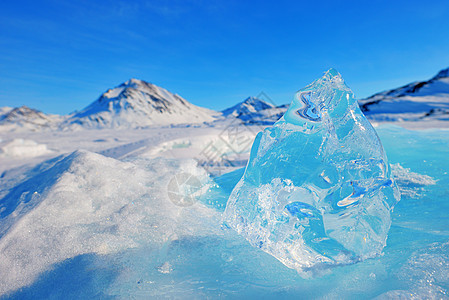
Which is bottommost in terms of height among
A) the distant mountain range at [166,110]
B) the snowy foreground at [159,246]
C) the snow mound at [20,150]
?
the snowy foreground at [159,246]

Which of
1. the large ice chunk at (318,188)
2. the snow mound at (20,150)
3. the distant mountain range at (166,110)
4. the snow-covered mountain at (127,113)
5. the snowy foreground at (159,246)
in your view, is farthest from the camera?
the snow-covered mountain at (127,113)

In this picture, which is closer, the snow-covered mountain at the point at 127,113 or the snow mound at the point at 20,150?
the snow mound at the point at 20,150

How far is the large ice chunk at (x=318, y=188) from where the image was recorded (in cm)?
168

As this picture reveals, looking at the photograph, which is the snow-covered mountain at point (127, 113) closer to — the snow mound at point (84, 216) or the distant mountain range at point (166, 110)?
the distant mountain range at point (166, 110)

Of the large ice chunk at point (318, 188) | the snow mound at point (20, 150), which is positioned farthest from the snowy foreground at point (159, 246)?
the snow mound at point (20, 150)

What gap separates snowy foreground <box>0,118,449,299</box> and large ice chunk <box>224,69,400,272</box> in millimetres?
131

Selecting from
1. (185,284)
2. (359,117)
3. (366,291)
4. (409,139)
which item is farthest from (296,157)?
(409,139)

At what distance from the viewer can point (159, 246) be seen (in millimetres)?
1945

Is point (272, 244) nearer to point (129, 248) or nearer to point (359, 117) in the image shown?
point (129, 248)

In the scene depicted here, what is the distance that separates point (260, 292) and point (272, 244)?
33 cm

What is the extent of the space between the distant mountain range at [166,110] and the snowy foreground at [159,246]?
3.96 metres

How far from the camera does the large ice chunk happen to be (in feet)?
5.50

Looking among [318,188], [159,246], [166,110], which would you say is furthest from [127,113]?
[318,188]

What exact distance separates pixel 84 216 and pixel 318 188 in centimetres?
192
